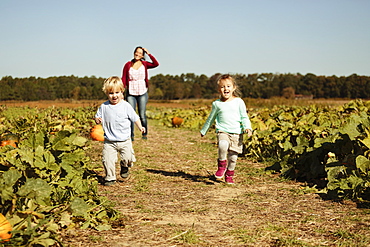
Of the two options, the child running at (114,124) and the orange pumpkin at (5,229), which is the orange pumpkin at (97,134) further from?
the orange pumpkin at (5,229)

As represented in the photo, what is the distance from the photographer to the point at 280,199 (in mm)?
4562

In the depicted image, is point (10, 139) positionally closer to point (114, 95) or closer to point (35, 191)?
point (114, 95)

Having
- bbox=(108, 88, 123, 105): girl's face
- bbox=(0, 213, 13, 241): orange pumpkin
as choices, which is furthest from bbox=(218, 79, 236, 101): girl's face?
bbox=(0, 213, 13, 241): orange pumpkin

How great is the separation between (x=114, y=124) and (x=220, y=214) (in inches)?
79.0

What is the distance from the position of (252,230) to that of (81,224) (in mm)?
1431

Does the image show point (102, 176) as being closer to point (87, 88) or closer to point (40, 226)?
point (40, 226)

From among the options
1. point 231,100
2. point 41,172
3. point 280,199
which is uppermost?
point 231,100

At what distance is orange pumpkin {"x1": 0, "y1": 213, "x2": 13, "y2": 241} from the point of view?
273cm

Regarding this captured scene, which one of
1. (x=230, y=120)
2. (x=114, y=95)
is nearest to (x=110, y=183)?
(x=114, y=95)

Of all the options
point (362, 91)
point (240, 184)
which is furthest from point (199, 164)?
point (362, 91)

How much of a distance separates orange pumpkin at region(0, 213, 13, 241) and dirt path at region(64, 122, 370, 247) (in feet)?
1.38

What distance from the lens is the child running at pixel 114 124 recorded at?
16.9ft

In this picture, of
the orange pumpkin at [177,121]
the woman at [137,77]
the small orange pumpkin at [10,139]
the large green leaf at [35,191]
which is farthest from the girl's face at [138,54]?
the orange pumpkin at [177,121]

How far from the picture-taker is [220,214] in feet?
12.9
